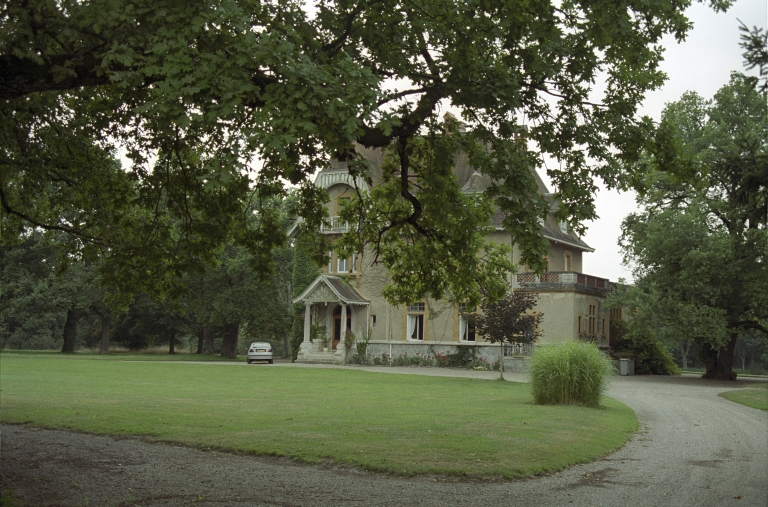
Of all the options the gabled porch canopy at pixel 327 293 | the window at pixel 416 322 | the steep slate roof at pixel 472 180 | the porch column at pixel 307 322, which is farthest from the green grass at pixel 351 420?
the porch column at pixel 307 322

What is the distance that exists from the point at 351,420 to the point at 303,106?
9673 mm

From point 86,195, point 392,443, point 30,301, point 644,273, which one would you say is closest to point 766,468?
point 392,443

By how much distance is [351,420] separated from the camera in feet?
51.1

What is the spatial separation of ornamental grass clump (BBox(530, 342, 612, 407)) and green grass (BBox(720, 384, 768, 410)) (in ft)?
20.5

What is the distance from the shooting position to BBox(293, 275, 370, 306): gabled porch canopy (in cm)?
4494

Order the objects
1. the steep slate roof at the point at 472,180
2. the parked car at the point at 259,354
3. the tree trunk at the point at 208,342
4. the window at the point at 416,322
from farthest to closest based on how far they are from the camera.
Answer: the tree trunk at the point at 208,342 < the parked car at the point at 259,354 < the window at the point at 416,322 < the steep slate roof at the point at 472,180

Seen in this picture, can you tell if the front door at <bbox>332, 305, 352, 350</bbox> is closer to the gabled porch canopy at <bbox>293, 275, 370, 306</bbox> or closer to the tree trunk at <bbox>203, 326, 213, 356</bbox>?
the gabled porch canopy at <bbox>293, 275, 370, 306</bbox>

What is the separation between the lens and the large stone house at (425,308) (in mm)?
41344

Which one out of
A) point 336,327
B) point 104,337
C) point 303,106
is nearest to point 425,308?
point 336,327

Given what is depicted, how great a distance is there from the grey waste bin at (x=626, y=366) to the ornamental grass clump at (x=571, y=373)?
2247 cm

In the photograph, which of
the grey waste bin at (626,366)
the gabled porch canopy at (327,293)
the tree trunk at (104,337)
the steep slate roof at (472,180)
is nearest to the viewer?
the grey waste bin at (626,366)

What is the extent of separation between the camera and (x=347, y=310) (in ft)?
153

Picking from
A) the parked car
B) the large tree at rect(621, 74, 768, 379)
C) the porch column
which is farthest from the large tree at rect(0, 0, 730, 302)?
the parked car

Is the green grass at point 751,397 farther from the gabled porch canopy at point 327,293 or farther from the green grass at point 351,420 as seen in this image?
the gabled porch canopy at point 327,293
